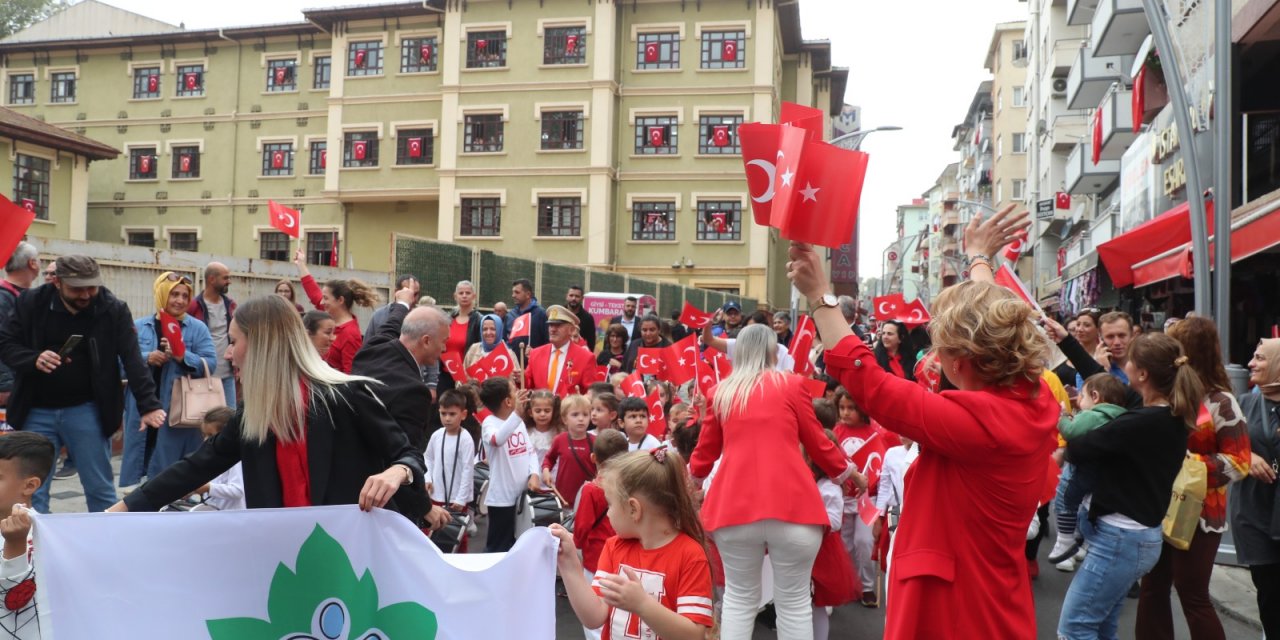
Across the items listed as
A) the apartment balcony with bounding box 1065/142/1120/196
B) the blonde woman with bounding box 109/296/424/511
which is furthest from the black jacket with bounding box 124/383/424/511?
the apartment balcony with bounding box 1065/142/1120/196

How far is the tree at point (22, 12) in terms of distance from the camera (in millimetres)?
51281

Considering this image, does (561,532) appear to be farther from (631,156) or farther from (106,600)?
(631,156)

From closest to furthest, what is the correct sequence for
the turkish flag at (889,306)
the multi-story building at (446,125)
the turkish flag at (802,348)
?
the turkish flag at (802,348), the turkish flag at (889,306), the multi-story building at (446,125)

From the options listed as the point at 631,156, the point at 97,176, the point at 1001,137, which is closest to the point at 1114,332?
the point at 631,156

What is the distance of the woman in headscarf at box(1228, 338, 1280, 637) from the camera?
495cm

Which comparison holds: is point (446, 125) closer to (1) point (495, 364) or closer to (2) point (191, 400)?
(1) point (495, 364)

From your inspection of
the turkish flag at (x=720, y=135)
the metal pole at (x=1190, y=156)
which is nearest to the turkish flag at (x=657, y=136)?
the turkish flag at (x=720, y=135)

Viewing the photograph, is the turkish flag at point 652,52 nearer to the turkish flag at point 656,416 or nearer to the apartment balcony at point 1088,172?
the apartment balcony at point 1088,172

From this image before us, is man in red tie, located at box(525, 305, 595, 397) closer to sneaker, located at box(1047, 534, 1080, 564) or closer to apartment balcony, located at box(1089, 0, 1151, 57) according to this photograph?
sneaker, located at box(1047, 534, 1080, 564)

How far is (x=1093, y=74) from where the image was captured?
33156 mm

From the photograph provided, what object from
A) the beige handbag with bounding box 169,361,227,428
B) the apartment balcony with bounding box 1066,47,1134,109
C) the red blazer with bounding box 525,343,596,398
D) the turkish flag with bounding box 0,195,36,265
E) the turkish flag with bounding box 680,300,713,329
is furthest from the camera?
the apartment balcony with bounding box 1066,47,1134,109

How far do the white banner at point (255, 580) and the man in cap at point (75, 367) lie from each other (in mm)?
3218

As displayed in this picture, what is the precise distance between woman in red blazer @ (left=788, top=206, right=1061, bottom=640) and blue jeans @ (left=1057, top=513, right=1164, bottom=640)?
189 centimetres

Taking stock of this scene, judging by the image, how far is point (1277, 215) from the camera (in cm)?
1060
